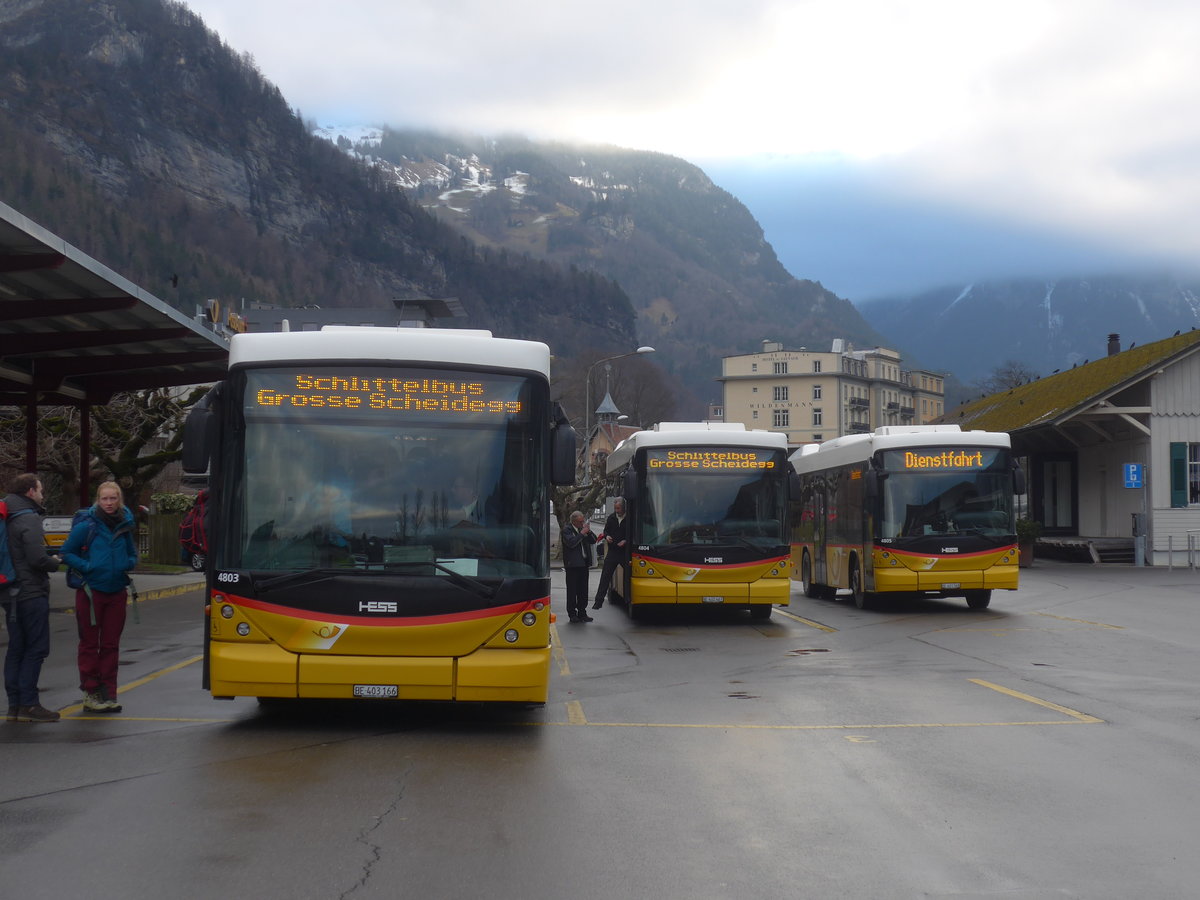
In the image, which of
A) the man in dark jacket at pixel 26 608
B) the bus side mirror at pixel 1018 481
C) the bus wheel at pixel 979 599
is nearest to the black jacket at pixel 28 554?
the man in dark jacket at pixel 26 608

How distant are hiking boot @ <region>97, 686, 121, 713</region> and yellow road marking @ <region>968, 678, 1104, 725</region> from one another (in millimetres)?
7575

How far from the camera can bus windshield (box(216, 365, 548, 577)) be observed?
30.9 feet

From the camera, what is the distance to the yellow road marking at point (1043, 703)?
10.5 m

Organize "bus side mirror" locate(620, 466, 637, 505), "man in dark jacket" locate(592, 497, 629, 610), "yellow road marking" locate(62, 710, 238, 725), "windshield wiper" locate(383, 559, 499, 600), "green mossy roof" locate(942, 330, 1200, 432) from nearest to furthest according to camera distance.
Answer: "windshield wiper" locate(383, 559, 499, 600), "yellow road marking" locate(62, 710, 238, 725), "bus side mirror" locate(620, 466, 637, 505), "man in dark jacket" locate(592, 497, 629, 610), "green mossy roof" locate(942, 330, 1200, 432)

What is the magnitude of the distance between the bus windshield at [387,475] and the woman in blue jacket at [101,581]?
3.79 ft

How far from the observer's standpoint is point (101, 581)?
9.98 meters

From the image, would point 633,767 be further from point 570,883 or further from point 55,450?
point 55,450

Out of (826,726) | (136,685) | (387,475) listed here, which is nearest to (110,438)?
(136,685)

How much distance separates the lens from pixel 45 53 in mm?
147250

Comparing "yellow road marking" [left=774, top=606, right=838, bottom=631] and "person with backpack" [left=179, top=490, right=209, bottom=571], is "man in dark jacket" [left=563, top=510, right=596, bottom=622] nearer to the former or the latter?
"yellow road marking" [left=774, top=606, right=838, bottom=631]

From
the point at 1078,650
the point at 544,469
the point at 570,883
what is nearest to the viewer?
the point at 570,883

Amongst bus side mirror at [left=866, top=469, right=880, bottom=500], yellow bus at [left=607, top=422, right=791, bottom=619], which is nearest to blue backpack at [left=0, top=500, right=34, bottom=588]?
yellow bus at [left=607, top=422, right=791, bottom=619]

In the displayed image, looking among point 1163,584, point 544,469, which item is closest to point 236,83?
point 1163,584

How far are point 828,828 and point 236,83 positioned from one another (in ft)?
574
